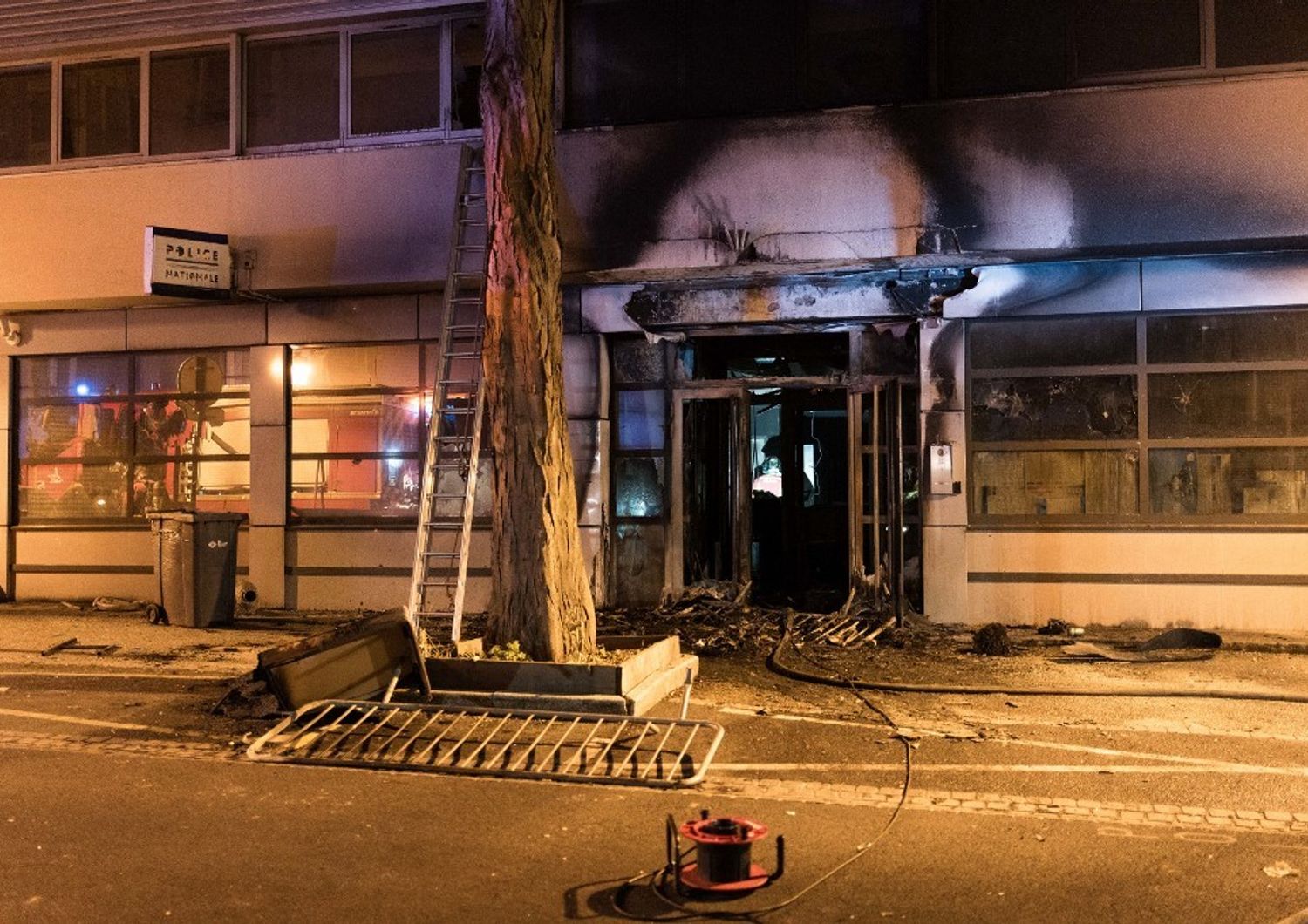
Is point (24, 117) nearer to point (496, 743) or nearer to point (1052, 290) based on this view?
point (496, 743)

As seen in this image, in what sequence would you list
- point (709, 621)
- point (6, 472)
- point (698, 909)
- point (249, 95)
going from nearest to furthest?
point (698, 909)
point (709, 621)
point (249, 95)
point (6, 472)

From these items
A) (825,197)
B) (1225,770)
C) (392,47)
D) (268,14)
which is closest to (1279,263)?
(825,197)

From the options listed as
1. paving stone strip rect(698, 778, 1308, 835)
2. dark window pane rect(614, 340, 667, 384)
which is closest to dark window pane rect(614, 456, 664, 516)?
dark window pane rect(614, 340, 667, 384)

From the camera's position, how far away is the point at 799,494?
14.0 meters

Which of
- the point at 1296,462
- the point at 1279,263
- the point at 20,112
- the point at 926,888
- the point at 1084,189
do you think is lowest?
the point at 926,888

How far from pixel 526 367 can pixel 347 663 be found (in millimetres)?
2558

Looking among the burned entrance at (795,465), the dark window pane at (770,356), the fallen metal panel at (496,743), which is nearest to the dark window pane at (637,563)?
the burned entrance at (795,465)

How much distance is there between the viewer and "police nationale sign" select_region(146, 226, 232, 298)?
1183 cm

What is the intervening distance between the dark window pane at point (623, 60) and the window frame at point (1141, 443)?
13.9 feet

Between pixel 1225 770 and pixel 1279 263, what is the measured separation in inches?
250

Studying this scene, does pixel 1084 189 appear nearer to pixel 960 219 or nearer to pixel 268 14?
pixel 960 219

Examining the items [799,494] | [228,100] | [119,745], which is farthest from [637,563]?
[228,100]

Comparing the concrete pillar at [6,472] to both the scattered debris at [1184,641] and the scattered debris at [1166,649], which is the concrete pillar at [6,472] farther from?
the scattered debris at [1184,641]

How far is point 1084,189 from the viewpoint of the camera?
10555 mm
